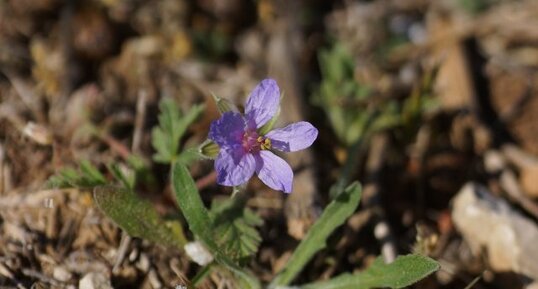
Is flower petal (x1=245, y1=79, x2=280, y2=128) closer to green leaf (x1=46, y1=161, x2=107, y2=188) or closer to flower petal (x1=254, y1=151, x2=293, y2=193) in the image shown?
flower petal (x1=254, y1=151, x2=293, y2=193)

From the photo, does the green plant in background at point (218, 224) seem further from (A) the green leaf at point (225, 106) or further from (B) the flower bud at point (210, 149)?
(A) the green leaf at point (225, 106)

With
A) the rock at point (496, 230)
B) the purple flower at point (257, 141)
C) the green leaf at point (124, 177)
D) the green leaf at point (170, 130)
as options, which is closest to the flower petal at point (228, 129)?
the purple flower at point (257, 141)

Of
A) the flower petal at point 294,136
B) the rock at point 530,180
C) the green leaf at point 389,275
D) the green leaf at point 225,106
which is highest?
the green leaf at point 225,106

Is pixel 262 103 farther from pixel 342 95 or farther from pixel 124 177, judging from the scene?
pixel 342 95

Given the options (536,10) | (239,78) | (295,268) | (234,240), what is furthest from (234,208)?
(536,10)

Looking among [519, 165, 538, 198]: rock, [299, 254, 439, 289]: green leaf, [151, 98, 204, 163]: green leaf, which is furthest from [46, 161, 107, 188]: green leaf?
[519, 165, 538, 198]: rock
